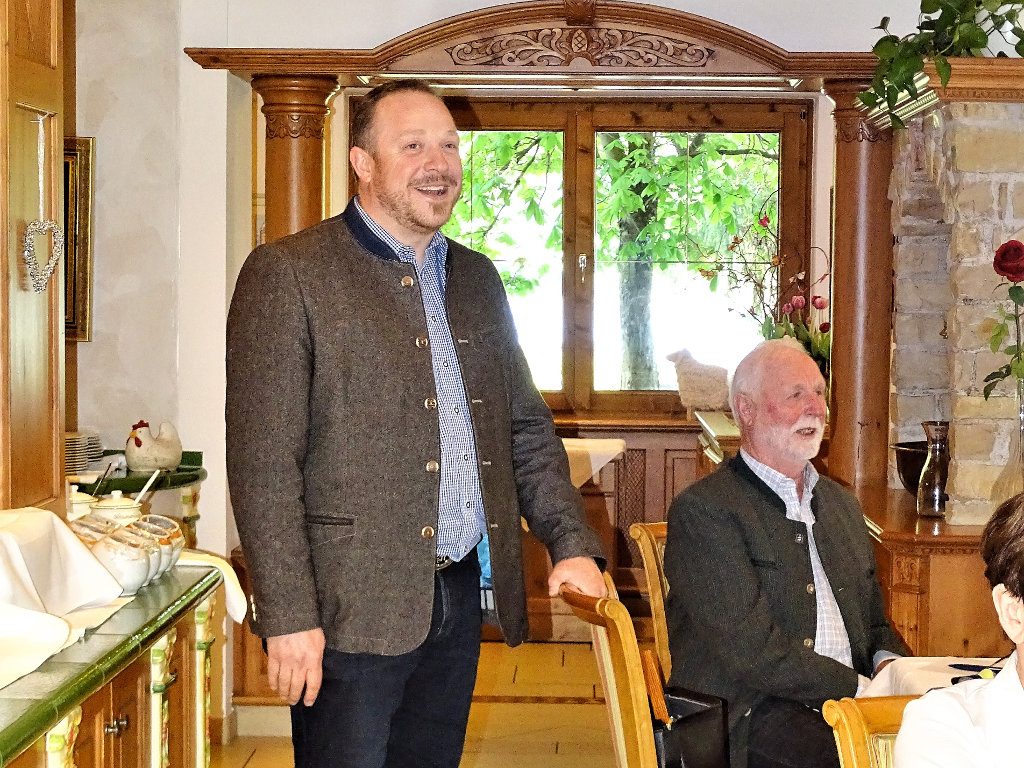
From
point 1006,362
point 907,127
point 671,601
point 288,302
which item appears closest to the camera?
point 288,302

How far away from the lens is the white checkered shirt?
2.72 metres

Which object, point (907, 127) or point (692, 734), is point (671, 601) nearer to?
point (692, 734)

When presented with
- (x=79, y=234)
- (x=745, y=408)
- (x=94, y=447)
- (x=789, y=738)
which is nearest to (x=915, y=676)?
(x=789, y=738)

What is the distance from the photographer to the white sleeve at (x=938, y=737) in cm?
146

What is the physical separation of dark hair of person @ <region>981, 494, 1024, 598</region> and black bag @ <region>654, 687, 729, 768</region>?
1080 millimetres

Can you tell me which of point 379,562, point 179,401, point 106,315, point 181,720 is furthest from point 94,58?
point 379,562

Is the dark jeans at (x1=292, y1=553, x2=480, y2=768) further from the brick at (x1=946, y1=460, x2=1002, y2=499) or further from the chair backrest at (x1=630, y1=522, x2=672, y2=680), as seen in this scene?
the brick at (x1=946, y1=460, x2=1002, y2=499)

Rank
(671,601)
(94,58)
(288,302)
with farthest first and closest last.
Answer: (94,58) < (671,601) < (288,302)

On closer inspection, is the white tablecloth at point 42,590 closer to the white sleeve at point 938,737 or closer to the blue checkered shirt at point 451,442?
the blue checkered shirt at point 451,442

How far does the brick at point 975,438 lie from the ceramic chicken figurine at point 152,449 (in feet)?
7.21

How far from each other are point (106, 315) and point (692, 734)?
2.56 meters

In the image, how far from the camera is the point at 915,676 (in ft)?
7.38

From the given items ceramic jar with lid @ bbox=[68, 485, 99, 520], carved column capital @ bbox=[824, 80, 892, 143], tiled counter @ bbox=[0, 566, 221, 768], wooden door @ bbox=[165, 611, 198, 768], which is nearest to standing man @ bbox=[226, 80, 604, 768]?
tiled counter @ bbox=[0, 566, 221, 768]

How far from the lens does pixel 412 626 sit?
6.69 ft
